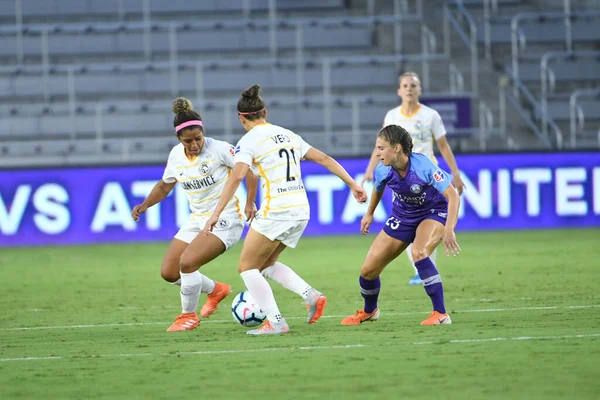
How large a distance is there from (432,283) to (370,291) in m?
0.57

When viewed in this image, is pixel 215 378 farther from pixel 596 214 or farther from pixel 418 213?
pixel 596 214

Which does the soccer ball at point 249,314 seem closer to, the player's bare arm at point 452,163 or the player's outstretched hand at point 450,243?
the player's outstretched hand at point 450,243

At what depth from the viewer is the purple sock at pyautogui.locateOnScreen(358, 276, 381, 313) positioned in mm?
9070

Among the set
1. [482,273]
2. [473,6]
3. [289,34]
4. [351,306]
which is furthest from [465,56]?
[351,306]

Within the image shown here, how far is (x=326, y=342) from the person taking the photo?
7.97m

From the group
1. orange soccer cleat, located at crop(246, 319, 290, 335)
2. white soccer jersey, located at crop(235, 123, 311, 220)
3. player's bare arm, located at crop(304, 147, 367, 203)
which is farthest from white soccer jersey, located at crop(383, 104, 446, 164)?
orange soccer cleat, located at crop(246, 319, 290, 335)

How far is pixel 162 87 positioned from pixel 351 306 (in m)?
14.9

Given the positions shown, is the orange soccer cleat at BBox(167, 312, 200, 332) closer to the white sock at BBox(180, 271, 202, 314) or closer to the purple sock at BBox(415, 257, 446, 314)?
the white sock at BBox(180, 271, 202, 314)

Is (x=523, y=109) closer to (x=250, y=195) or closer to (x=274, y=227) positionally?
(x=250, y=195)

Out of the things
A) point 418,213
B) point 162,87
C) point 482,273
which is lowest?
point 482,273

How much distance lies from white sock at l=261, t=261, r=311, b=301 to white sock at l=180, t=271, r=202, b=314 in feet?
2.14

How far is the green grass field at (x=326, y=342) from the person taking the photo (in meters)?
6.26

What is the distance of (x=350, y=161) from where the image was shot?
20.0 metres

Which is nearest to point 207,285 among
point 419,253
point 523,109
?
point 419,253
